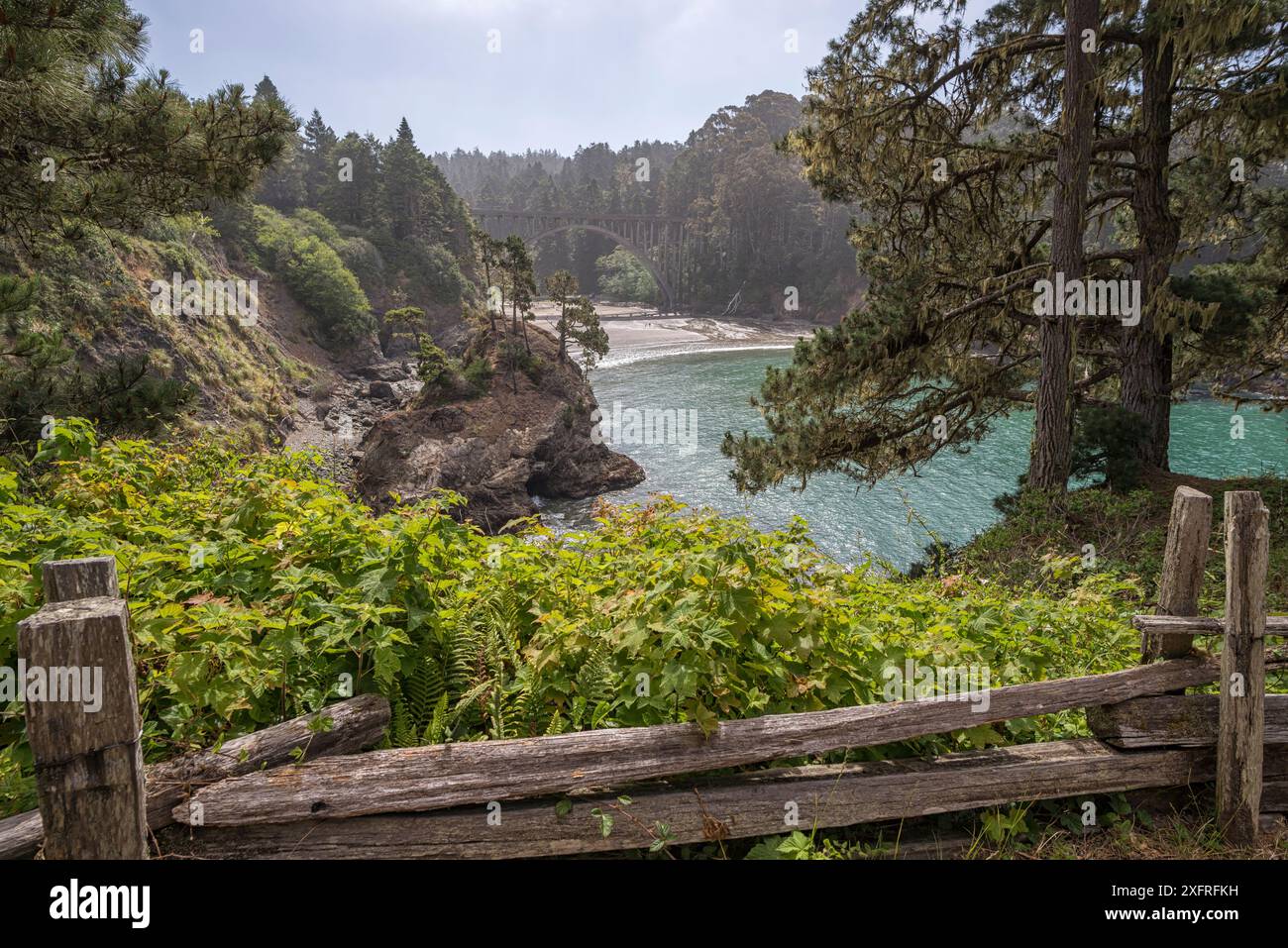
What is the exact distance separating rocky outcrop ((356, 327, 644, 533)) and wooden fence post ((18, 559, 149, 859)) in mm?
25229

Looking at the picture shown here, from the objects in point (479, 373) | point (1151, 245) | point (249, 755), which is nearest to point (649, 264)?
point (479, 373)

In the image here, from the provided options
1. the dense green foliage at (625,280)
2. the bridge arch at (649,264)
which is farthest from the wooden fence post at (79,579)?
the dense green foliage at (625,280)

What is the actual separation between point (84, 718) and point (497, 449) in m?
29.1

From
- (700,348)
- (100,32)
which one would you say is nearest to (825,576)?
(100,32)

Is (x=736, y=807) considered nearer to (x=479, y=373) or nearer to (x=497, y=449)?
(x=497, y=449)

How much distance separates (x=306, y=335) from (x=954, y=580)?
49.4 meters

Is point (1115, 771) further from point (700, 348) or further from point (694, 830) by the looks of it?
point (700, 348)

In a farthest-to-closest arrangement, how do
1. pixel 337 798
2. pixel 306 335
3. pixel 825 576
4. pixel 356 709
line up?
pixel 306 335 < pixel 825 576 < pixel 356 709 < pixel 337 798

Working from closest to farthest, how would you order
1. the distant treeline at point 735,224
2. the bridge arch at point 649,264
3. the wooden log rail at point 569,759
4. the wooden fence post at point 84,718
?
the wooden fence post at point 84,718
the wooden log rail at point 569,759
the distant treeline at point 735,224
the bridge arch at point 649,264

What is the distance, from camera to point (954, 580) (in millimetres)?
6250

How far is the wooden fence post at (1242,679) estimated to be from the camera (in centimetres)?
377

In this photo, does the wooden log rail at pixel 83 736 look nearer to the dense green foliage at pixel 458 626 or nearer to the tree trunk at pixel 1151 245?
the dense green foliage at pixel 458 626

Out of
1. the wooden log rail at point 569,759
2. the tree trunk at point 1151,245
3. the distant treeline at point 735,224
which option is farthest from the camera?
the distant treeline at point 735,224

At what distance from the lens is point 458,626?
3.71 meters
